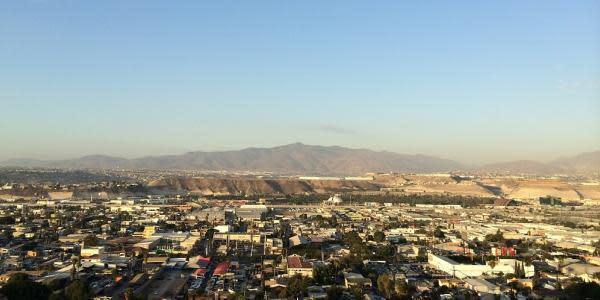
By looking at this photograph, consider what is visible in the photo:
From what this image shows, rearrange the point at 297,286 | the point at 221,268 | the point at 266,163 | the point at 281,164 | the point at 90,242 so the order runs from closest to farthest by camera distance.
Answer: the point at 297,286 < the point at 221,268 < the point at 90,242 < the point at 281,164 < the point at 266,163

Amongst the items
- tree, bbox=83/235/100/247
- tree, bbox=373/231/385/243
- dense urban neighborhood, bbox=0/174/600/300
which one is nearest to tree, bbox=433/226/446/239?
dense urban neighborhood, bbox=0/174/600/300

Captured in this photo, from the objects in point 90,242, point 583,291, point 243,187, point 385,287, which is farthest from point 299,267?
point 243,187

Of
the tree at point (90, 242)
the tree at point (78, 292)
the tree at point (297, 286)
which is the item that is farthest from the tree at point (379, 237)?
the tree at point (78, 292)

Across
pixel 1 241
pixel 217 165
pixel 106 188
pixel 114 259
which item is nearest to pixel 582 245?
pixel 114 259

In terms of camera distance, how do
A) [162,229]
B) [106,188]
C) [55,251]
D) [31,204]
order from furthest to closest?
[106,188] → [31,204] → [162,229] → [55,251]

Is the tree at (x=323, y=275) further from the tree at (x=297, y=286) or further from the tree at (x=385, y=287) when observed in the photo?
the tree at (x=385, y=287)

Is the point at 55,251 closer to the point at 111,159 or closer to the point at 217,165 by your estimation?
the point at 217,165

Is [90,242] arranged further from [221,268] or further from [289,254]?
[289,254]
